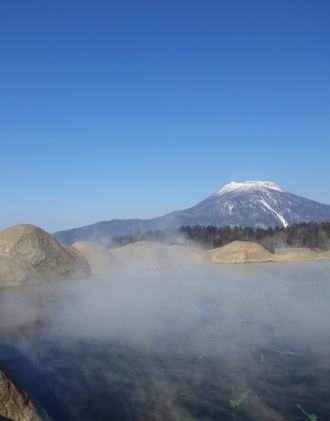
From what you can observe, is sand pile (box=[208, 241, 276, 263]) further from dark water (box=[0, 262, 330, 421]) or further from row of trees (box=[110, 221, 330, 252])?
dark water (box=[0, 262, 330, 421])

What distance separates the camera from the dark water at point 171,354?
4137 mm

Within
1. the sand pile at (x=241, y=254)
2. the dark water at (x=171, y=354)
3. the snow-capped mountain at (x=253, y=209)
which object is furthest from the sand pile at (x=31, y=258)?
the snow-capped mountain at (x=253, y=209)

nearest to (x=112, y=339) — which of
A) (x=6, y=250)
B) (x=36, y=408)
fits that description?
(x=36, y=408)

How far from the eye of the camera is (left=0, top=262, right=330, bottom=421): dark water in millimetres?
4137

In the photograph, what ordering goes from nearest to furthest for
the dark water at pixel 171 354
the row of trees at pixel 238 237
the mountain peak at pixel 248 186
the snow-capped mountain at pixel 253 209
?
the dark water at pixel 171 354 < the row of trees at pixel 238 237 < the snow-capped mountain at pixel 253 209 < the mountain peak at pixel 248 186

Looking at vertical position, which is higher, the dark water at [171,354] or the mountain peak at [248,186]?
the mountain peak at [248,186]

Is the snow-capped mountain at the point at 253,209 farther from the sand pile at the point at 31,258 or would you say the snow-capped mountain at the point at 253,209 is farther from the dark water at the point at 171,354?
the dark water at the point at 171,354

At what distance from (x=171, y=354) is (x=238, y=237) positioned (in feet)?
91.0

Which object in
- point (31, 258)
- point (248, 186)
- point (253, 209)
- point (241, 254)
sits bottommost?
point (241, 254)

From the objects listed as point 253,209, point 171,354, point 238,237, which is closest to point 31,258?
point 171,354

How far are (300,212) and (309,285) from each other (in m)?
118

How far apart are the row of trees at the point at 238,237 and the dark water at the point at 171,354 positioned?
2042cm

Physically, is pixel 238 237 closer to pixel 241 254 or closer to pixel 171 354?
pixel 241 254

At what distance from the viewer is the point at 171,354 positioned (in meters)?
5.61
